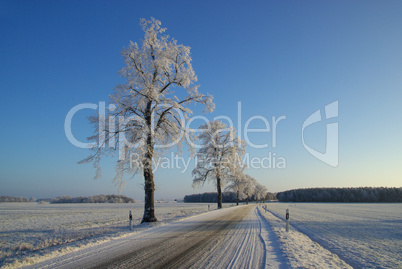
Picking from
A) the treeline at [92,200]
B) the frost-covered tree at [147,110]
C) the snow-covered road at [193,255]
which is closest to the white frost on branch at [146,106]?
the frost-covered tree at [147,110]

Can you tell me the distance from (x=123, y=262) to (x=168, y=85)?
39.9 feet

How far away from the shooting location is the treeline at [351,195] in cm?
11175

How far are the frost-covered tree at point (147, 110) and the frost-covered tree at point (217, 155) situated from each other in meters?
14.9

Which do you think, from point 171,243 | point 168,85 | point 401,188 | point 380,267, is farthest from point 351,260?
point 401,188

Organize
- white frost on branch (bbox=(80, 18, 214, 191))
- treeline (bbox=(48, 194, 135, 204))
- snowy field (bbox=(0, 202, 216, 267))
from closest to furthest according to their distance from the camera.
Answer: snowy field (bbox=(0, 202, 216, 267)) → white frost on branch (bbox=(80, 18, 214, 191)) → treeline (bbox=(48, 194, 135, 204))

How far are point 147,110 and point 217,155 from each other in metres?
17.6

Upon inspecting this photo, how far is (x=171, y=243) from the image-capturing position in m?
7.39

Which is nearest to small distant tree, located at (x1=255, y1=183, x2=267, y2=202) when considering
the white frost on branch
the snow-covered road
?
the white frost on branch

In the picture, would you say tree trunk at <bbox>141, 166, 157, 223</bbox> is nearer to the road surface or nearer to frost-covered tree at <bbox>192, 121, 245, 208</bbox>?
the road surface

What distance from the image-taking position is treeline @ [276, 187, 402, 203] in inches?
4400

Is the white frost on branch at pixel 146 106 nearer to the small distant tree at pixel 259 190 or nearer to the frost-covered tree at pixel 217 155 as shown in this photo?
the frost-covered tree at pixel 217 155

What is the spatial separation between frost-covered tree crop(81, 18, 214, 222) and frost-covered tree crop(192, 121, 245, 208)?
14.9 metres

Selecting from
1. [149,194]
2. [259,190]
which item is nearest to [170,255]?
[149,194]

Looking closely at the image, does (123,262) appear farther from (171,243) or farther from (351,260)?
(351,260)
